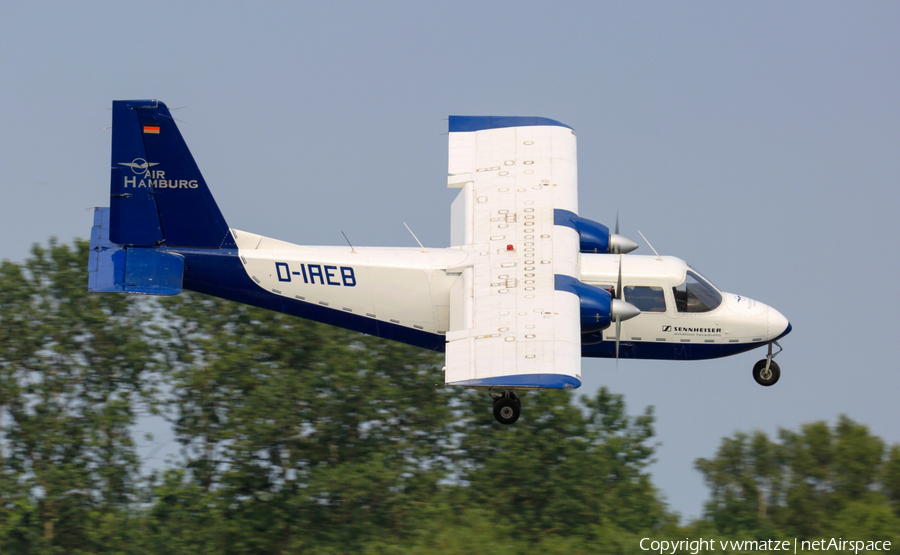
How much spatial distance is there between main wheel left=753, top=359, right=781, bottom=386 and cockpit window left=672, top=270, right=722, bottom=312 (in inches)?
91.8

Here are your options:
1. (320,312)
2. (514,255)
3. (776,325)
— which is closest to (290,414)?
(320,312)

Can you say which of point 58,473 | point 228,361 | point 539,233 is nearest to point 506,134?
point 539,233

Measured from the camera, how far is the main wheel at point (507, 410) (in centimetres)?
2653

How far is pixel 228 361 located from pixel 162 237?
9.13 metres

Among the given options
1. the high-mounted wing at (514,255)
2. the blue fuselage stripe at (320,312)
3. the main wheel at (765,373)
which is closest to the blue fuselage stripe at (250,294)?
the blue fuselage stripe at (320,312)

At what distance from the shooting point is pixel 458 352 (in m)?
24.5

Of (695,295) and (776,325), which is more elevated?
(695,295)

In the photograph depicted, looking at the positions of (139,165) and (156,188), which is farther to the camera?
(156,188)

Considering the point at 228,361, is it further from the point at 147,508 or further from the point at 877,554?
the point at 877,554

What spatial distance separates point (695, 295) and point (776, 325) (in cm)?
232

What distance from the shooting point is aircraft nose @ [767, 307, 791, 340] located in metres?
27.8

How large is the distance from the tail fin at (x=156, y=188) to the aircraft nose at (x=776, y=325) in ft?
46.3

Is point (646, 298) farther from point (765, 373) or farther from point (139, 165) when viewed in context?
point (139, 165)

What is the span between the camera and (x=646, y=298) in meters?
27.3
